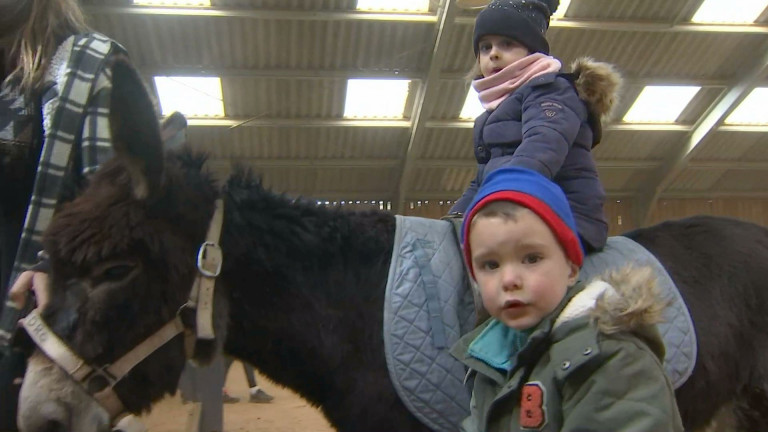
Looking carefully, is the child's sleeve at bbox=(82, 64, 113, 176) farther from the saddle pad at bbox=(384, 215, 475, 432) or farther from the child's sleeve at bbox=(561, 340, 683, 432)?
the child's sleeve at bbox=(561, 340, 683, 432)

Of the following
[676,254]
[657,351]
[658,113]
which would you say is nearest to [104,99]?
[657,351]

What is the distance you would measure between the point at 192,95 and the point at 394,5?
114 inches

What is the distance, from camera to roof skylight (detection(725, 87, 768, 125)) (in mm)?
10016

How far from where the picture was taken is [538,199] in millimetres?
1381

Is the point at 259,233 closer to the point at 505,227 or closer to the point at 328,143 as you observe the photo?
the point at 505,227

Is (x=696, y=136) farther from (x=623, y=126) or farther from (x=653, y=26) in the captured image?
(x=653, y=26)

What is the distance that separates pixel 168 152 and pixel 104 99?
8.4 inches

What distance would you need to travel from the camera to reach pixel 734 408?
228 centimetres

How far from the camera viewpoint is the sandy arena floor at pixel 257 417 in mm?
5009

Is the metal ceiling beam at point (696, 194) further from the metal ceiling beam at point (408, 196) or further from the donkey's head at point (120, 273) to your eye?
the donkey's head at point (120, 273)

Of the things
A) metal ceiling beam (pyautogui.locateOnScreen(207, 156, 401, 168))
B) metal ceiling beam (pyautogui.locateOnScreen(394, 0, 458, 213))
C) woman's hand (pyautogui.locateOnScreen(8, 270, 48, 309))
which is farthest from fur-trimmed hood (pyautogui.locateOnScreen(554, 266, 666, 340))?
metal ceiling beam (pyautogui.locateOnScreen(207, 156, 401, 168))

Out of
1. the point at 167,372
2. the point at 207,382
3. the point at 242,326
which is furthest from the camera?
the point at 207,382

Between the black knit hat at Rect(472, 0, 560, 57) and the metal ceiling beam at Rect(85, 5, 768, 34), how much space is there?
18.7 ft

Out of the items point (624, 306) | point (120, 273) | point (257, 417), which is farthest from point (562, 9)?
point (624, 306)
